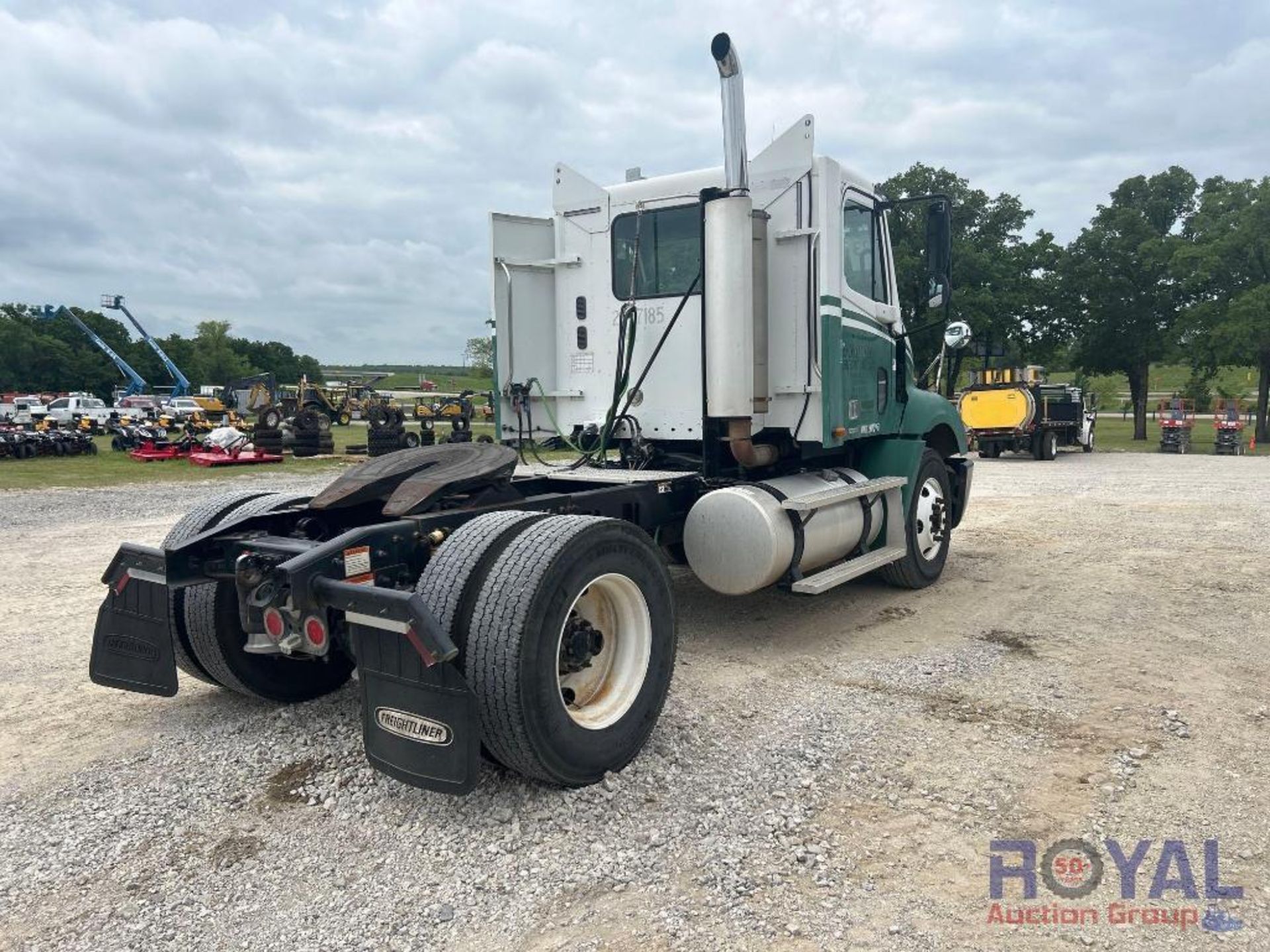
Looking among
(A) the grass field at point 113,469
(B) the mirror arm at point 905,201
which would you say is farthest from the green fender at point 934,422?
(A) the grass field at point 113,469

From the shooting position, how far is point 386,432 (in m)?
23.6

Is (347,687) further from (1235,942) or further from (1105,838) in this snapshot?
(1235,942)

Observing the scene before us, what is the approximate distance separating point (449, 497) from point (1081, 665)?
12.7 ft

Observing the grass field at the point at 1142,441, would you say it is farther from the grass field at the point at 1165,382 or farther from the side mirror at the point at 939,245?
the side mirror at the point at 939,245

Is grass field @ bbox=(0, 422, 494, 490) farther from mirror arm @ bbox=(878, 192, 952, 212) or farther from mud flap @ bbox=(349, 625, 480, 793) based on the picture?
mud flap @ bbox=(349, 625, 480, 793)

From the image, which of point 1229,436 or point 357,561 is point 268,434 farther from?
point 1229,436

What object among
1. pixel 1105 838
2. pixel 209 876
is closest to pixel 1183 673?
pixel 1105 838

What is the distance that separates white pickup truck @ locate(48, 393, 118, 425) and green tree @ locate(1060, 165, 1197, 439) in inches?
1514

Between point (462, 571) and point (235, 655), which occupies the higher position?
point (462, 571)

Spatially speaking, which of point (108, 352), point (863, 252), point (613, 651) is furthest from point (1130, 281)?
point (108, 352)

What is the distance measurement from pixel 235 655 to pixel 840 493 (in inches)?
155

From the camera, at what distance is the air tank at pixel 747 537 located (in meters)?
5.52

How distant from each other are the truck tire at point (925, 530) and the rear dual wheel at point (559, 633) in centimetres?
363

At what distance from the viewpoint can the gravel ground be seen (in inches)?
110
